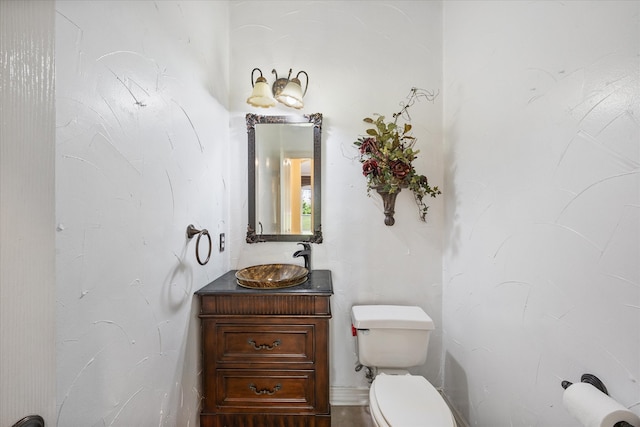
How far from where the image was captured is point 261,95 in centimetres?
150

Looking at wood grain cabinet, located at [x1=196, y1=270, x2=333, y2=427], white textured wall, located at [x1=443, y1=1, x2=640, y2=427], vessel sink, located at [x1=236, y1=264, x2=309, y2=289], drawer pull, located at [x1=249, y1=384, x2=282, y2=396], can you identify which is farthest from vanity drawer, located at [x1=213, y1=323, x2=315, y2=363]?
white textured wall, located at [x1=443, y1=1, x2=640, y2=427]

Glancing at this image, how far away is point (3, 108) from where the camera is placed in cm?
47

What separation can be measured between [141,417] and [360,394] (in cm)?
126

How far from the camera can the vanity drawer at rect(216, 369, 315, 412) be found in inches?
50.7

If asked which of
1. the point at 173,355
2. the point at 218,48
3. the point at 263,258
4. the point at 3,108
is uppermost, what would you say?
the point at 218,48

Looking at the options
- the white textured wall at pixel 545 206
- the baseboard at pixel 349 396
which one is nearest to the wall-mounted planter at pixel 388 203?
the white textured wall at pixel 545 206

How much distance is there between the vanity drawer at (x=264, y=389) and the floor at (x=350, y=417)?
0.37 metres

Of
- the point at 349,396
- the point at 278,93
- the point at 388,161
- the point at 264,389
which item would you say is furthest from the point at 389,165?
the point at 349,396

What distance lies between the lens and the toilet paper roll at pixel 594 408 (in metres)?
0.60

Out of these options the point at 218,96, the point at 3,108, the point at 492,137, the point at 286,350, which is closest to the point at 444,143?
the point at 492,137

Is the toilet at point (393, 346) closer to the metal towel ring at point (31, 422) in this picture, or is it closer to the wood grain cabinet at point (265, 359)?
the wood grain cabinet at point (265, 359)

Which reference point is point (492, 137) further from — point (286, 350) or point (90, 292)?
point (90, 292)

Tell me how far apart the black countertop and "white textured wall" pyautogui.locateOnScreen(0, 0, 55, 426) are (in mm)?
728

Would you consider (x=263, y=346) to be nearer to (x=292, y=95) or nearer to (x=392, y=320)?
(x=392, y=320)
